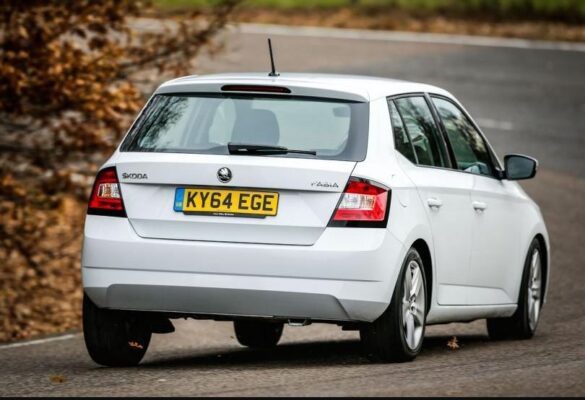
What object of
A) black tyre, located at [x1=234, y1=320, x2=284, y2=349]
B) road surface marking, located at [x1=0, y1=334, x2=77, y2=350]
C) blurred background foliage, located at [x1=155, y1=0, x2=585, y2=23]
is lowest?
blurred background foliage, located at [x1=155, y1=0, x2=585, y2=23]

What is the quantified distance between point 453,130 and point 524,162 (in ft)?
2.56

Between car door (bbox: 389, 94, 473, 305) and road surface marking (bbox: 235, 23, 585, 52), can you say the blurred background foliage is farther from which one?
car door (bbox: 389, 94, 473, 305)

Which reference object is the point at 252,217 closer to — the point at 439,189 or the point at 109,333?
the point at 109,333

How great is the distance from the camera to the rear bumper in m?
8.09

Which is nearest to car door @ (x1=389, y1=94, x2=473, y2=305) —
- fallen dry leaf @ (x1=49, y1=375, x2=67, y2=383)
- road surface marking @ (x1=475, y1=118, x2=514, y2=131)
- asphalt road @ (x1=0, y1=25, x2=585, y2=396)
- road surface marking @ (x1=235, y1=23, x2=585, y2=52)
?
asphalt road @ (x1=0, y1=25, x2=585, y2=396)

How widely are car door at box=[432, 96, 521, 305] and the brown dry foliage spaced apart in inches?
173

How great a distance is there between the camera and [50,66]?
44.7 feet

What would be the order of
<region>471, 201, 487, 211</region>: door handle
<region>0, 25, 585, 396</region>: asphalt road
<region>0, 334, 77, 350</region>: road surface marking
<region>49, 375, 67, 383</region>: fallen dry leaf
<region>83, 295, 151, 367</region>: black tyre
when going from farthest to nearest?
<region>0, 334, 77, 350</region>: road surface marking → <region>471, 201, 487, 211</region>: door handle → <region>83, 295, 151, 367</region>: black tyre → <region>49, 375, 67, 383</region>: fallen dry leaf → <region>0, 25, 585, 396</region>: asphalt road

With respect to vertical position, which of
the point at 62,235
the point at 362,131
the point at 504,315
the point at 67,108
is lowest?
the point at 62,235

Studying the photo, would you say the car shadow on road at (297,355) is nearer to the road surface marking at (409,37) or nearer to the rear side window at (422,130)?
the rear side window at (422,130)

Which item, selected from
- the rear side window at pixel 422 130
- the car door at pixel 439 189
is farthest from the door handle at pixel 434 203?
the rear side window at pixel 422 130

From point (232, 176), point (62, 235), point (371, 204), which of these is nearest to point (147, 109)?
point (232, 176)

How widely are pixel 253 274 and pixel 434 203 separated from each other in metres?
1.46

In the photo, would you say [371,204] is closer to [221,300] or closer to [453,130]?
[221,300]
